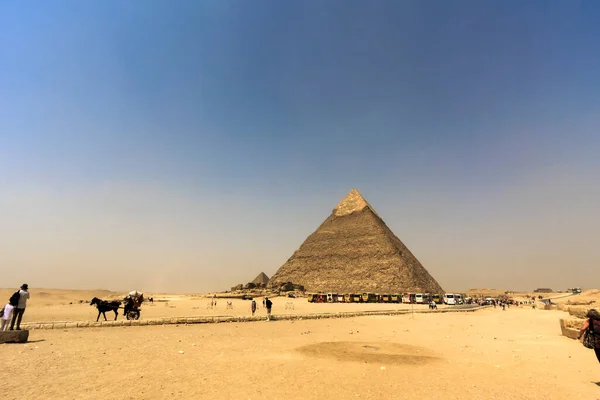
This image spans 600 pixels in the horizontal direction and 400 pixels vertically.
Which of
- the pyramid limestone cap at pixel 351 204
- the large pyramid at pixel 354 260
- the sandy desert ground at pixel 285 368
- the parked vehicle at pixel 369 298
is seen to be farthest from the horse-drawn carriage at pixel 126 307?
the pyramid limestone cap at pixel 351 204

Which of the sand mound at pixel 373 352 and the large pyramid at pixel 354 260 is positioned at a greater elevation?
the large pyramid at pixel 354 260

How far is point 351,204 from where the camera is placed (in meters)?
115

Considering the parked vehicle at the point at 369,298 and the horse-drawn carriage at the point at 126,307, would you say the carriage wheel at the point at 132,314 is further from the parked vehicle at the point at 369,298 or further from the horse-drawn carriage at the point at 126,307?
the parked vehicle at the point at 369,298

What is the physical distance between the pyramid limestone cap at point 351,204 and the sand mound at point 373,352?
99.3 metres

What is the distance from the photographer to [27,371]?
6.76 metres

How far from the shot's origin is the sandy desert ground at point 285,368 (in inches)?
229

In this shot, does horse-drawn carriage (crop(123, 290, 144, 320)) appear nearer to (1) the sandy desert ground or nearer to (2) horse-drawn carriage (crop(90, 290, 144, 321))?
(2) horse-drawn carriage (crop(90, 290, 144, 321))

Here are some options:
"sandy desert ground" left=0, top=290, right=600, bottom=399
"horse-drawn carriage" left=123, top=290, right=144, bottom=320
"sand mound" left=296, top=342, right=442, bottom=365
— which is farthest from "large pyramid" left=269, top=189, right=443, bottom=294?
"sandy desert ground" left=0, top=290, right=600, bottom=399

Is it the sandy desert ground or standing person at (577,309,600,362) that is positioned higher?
standing person at (577,309,600,362)

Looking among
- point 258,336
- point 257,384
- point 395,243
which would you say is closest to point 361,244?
point 395,243

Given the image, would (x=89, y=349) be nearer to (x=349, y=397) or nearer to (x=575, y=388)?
(x=349, y=397)

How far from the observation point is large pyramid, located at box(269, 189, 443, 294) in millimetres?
82750

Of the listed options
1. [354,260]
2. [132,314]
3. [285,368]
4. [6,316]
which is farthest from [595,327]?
[354,260]

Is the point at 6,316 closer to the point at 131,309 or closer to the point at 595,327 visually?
the point at 131,309
